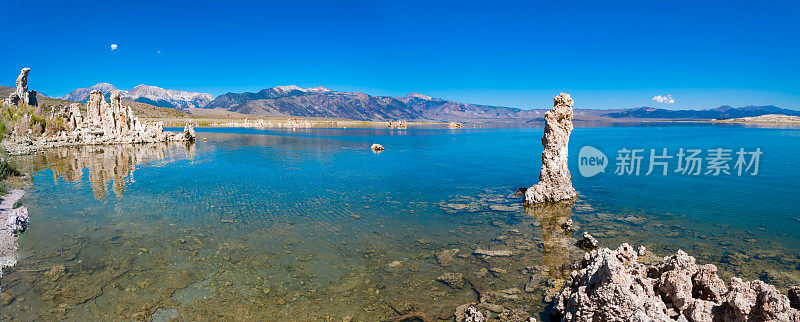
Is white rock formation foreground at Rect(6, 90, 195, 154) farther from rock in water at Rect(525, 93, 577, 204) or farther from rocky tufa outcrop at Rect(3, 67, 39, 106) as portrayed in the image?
rock in water at Rect(525, 93, 577, 204)

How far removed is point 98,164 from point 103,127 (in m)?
33.0

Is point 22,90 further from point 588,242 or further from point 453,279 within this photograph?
point 588,242

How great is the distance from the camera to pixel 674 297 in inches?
318

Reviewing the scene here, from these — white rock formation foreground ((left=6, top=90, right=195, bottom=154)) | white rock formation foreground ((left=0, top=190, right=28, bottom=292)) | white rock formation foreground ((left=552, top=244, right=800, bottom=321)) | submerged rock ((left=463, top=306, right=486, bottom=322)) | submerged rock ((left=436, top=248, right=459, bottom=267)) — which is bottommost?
submerged rock ((left=436, top=248, right=459, bottom=267))

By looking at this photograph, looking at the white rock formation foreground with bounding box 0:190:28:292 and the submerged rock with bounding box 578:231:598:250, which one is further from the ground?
the white rock formation foreground with bounding box 0:190:28:292

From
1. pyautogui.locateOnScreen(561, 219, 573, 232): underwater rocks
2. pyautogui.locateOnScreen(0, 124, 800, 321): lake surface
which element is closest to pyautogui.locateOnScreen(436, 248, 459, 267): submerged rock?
pyautogui.locateOnScreen(0, 124, 800, 321): lake surface

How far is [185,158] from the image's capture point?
44406 millimetres

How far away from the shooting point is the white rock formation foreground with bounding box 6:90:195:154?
56.7 m

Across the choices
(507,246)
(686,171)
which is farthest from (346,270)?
(686,171)

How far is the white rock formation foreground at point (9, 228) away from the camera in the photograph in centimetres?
1256

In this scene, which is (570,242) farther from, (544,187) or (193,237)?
(193,237)

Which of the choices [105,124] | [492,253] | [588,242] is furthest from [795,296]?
[105,124]

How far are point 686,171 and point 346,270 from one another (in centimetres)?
3752

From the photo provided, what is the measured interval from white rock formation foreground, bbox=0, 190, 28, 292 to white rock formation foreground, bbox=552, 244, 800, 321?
17.0m
